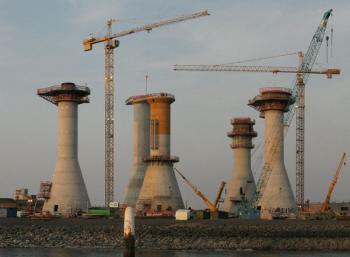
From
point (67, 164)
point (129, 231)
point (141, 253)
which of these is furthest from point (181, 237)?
point (67, 164)

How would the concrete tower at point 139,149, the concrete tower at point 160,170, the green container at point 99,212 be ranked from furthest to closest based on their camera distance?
the concrete tower at point 139,149
the concrete tower at point 160,170
the green container at point 99,212

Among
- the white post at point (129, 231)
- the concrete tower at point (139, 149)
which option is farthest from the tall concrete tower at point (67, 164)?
the white post at point (129, 231)

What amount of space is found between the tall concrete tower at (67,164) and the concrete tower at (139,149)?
16.0m

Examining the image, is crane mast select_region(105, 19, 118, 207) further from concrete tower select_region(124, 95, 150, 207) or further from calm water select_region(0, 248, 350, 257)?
calm water select_region(0, 248, 350, 257)

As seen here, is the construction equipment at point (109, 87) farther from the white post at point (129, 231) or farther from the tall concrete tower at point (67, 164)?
the white post at point (129, 231)

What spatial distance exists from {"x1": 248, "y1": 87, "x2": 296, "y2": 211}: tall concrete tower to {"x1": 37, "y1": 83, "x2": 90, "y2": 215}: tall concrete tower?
134ft

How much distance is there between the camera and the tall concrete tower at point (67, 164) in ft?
477

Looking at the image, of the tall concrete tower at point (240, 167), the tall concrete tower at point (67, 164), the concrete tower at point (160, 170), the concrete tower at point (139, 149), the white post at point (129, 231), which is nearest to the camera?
the white post at point (129, 231)

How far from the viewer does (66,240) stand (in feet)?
296

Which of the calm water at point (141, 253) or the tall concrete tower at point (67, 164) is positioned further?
the tall concrete tower at point (67, 164)

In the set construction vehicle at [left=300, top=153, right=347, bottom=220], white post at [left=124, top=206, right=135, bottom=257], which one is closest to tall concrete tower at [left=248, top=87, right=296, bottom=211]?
construction vehicle at [left=300, top=153, right=347, bottom=220]

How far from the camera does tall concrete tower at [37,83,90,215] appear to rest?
145 metres

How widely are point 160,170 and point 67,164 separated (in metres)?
20.1

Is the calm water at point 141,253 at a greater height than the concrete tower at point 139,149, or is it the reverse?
the concrete tower at point 139,149
